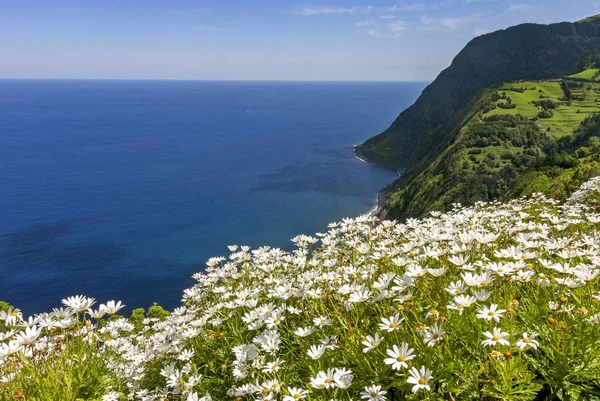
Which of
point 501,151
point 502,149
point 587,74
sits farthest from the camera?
point 587,74

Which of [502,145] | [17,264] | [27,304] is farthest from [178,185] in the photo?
[502,145]

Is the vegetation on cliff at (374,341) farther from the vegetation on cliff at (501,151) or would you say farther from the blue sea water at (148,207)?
the blue sea water at (148,207)

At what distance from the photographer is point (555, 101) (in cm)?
11200

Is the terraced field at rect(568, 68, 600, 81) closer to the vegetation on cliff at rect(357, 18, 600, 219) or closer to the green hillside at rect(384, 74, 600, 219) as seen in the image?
the vegetation on cliff at rect(357, 18, 600, 219)

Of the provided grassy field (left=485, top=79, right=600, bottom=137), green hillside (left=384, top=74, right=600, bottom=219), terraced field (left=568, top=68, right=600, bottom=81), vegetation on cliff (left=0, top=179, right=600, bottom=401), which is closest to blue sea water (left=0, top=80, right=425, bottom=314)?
green hillside (left=384, top=74, right=600, bottom=219)

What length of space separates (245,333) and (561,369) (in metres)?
4.38

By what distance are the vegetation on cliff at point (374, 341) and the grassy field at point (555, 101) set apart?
10102 centimetres

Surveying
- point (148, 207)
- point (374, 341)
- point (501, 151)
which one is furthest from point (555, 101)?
point (374, 341)

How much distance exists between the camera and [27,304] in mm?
62625

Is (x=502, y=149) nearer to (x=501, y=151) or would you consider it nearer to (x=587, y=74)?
(x=501, y=151)

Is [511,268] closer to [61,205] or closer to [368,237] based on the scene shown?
[368,237]

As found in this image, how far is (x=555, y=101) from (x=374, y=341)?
134989 millimetres

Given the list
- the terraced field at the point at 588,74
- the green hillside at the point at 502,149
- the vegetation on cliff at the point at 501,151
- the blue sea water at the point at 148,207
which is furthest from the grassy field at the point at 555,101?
the blue sea water at the point at 148,207

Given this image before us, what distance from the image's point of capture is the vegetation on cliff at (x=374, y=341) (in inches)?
153
